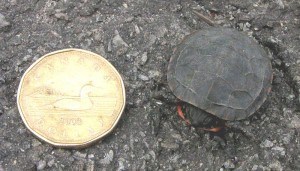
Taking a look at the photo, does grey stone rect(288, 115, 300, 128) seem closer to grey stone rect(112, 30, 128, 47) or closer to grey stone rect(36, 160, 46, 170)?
grey stone rect(112, 30, 128, 47)

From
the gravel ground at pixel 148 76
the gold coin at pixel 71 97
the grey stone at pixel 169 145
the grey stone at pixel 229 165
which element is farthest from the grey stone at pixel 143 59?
the grey stone at pixel 229 165

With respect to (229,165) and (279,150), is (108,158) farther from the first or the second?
(279,150)

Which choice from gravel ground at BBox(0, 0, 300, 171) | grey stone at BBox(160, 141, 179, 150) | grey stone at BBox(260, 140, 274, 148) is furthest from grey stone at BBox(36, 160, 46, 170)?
grey stone at BBox(260, 140, 274, 148)

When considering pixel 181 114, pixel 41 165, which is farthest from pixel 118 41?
pixel 41 165

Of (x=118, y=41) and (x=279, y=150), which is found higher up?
(x=118, y=41)

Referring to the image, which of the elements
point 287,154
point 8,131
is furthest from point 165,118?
point 8,131

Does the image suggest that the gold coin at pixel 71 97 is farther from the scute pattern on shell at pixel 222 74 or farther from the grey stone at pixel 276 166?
the grey stone at pixel 276 166
